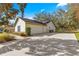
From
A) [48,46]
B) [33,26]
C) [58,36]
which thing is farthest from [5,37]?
[58,36]

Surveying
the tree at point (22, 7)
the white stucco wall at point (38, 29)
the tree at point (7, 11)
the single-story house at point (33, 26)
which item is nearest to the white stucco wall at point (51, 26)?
the single-story house at point (33, 26)

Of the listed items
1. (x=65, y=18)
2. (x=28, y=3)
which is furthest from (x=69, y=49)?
(x=28, y=3)

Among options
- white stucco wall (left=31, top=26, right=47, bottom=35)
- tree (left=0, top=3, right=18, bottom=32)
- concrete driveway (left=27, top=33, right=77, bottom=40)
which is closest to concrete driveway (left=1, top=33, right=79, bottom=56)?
concrete driveway (left=27, top=33, right=77, bottom=40)

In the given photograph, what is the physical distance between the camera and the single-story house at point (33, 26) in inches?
169

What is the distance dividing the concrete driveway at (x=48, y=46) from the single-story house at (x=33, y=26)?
0.45ft

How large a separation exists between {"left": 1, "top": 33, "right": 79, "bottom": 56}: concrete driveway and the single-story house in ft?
0.45

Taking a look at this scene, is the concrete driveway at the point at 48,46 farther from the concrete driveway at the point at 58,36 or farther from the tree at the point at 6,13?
the tree at the point at 6,13

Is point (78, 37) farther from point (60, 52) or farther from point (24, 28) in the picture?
point (24, 28)

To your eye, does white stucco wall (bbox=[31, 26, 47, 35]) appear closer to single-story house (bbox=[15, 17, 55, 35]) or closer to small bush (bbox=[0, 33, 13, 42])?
single-story house (bbox=[15, 17, 55, 35])

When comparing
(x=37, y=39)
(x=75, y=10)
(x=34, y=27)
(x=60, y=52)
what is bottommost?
(x=60, y=52)

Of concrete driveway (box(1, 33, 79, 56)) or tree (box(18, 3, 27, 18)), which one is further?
tree (box(18, 3, 27, 18))

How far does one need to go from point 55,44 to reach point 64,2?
3.15 feet

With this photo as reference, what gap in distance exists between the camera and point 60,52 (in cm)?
416

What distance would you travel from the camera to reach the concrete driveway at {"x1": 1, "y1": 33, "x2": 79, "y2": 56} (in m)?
4.14
